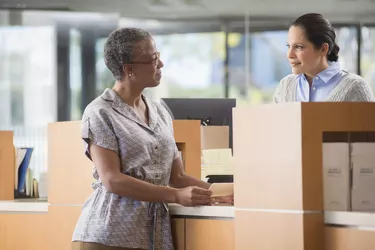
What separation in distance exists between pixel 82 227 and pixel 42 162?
452 cm

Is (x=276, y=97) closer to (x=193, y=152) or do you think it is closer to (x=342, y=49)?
(x=193, y=152)

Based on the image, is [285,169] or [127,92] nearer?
[285,169]

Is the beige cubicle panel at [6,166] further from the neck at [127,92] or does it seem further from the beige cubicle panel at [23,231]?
the neck at [127,92]

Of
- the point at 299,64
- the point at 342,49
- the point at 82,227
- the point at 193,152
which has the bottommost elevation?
the point at 82,227

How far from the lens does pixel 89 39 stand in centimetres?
814

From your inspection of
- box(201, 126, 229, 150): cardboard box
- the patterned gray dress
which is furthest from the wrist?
box(201, 126, 229, 150): cardboard box

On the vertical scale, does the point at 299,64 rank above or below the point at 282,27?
below

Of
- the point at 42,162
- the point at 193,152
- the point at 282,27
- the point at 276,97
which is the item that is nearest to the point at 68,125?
the point at 193,152

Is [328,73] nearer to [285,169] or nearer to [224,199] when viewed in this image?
[224,199]

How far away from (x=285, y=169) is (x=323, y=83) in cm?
90

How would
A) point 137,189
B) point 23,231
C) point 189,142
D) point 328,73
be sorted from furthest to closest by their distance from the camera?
point 23,231 < point 189,142 < point 328,73 < point 137,189

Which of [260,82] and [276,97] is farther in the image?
[260,82]

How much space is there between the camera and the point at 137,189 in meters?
3.09

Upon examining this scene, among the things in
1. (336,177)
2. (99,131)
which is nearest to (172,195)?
(99,131)
